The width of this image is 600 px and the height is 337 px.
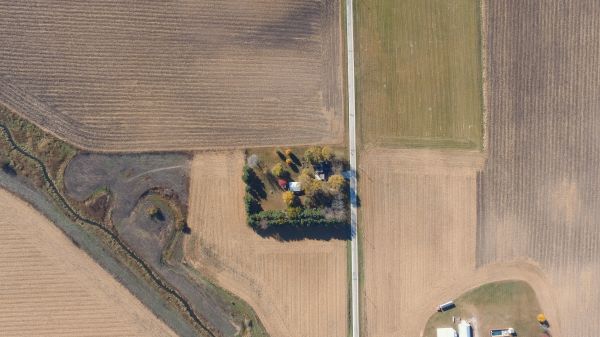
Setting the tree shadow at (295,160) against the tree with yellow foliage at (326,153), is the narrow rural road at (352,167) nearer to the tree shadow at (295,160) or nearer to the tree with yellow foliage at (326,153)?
the tree with yellow foliage at (326,153)

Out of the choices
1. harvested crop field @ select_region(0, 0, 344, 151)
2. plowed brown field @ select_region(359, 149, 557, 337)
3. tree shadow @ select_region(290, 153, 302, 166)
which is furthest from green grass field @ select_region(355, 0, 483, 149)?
tree shadow @ select_region(290, 153, 302, 166)

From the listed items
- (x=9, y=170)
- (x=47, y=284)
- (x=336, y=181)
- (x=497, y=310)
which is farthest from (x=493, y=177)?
(x=9, y=170)

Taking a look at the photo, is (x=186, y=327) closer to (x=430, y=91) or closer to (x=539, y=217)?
(x=430, y=91)

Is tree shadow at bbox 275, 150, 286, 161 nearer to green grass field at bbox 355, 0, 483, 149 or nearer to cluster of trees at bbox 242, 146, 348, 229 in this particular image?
cluster of trees at bbox 242, 146, 348, 229

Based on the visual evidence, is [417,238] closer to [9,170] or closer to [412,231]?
[412,231]

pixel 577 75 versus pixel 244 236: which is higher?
pixel 577 75

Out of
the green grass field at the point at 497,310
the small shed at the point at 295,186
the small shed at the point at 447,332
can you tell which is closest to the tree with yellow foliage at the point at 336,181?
the small shed at the point at 295,186

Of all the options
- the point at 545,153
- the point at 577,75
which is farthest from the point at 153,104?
the point at 577,75
